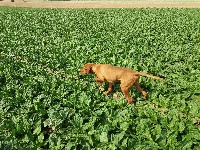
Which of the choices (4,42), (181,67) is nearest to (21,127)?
(181,67)

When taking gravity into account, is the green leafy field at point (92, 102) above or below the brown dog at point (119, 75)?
below

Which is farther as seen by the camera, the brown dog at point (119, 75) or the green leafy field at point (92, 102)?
the brown dog at point (119, 75)

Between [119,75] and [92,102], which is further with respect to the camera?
[119,75]

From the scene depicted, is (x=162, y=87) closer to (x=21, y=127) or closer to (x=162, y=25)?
(x=21, y=127)

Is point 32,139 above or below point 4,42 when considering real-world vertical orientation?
below

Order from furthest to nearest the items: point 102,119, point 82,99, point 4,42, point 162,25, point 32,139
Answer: point 162,25
point 4,42
point 82,99
point 102,119
point 32,139

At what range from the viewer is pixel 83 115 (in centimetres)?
746

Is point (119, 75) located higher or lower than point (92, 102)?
higher

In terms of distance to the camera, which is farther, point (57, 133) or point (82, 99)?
point (82, 99)

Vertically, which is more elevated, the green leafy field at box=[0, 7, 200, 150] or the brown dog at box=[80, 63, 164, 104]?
the brown dog at box=[80, 63, 164, 104]

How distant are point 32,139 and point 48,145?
415 millimetres

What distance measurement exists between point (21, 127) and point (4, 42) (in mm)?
10813

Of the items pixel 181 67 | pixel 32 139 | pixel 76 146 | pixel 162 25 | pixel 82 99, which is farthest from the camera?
pixel 162 25

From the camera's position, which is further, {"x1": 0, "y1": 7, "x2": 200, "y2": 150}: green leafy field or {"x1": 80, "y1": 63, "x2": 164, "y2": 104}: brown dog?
{"x1": 80, "y1": 63, "x2": 164, "y2": 104}: brown dog
